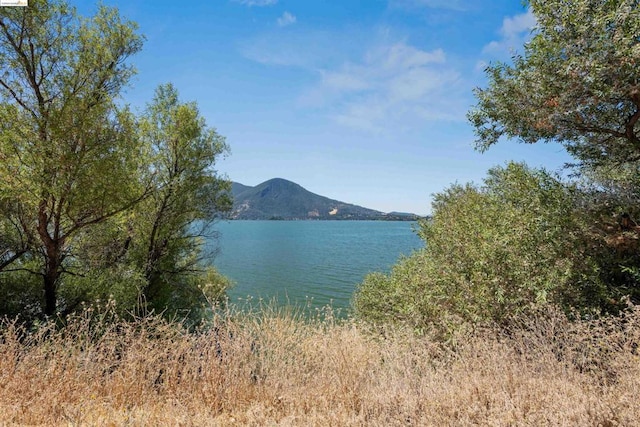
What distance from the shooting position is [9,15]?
30.8 ft

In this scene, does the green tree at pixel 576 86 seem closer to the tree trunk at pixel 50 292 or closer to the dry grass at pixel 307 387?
the dry grass at pixel 307 387

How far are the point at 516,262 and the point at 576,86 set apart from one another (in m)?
3.89

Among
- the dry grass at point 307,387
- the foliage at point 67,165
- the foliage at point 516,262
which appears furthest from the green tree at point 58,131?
the foliage at point 516,262

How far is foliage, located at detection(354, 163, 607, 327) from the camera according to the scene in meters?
6.99

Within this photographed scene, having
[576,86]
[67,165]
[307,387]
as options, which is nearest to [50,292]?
[67,165]

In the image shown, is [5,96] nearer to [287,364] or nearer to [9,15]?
[9,15]

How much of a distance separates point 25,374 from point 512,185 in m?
10.0

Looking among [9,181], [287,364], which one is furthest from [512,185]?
[9,181]

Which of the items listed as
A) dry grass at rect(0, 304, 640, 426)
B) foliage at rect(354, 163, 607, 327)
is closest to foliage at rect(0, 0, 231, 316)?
dry grass at rect(0, 304, 640, 426)

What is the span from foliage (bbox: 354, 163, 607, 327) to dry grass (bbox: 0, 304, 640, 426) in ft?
6.19

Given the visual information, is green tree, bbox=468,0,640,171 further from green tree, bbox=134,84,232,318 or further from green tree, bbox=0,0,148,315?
green tree, bbox=134,84,232,318

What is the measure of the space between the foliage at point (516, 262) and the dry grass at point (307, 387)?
189 centimetres

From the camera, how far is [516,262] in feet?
25.4

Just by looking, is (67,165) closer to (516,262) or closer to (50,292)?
(50,292)
